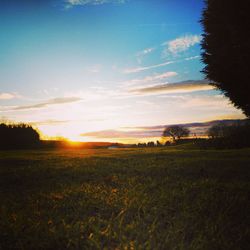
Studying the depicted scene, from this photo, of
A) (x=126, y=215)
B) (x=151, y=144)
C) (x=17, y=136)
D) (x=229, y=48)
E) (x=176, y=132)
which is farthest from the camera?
(x=176, y=132)

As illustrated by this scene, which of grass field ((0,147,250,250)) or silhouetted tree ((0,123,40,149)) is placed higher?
silhouetted tree ((0,123,40,149))

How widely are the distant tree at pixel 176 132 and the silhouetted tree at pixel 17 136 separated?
5273 centimetres

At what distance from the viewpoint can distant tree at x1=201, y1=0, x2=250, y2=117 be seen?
1351 centimetres

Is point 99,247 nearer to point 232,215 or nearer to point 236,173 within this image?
point 232,215

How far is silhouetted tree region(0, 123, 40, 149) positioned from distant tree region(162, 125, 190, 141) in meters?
52.7

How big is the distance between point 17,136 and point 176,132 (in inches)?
2343

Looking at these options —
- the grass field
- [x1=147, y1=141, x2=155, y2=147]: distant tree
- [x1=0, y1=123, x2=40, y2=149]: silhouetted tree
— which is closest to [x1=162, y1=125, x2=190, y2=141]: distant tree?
[x1=147, y1=141, x2=155, y2=147]: distant tree

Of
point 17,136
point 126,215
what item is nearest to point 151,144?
point 17,136

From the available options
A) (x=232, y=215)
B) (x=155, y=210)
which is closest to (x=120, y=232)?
(x=155, y=210)

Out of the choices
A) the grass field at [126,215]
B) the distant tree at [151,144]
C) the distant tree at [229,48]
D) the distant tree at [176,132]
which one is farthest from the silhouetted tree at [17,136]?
the grass field at [126,215]

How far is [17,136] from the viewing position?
73250 millimetres

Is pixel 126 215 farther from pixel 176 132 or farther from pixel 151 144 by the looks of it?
pixel 176 132

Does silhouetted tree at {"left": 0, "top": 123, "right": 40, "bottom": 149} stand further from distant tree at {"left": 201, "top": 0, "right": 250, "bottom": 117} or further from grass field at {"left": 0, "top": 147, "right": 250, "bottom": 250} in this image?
grass field at {"left": 0, "top": 147, "right": 250, "bottom": 250}

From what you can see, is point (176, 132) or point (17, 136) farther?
point (176, 132)
